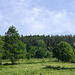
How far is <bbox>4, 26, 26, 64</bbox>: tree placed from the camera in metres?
40.1

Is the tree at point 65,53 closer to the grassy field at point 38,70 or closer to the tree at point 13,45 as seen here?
the tree at point 13,45

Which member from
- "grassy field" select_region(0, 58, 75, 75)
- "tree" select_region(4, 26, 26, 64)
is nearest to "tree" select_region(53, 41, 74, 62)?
"tree" select_region(4, 26, 26, 64)

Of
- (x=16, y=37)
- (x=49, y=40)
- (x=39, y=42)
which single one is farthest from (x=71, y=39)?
(x=16, y=37)

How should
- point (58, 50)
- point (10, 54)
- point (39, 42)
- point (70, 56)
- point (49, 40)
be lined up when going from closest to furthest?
1. point (10, 54)
2. point (70, 56)
3. point (58, 50)
4. point (39, 42)
5. point (49, 40)

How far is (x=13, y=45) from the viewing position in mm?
41000

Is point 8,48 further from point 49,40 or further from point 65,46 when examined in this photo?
point 49,40

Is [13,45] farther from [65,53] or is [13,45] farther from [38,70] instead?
[65,53]

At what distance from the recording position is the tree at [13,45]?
40.1m

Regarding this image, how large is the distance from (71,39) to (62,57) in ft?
420

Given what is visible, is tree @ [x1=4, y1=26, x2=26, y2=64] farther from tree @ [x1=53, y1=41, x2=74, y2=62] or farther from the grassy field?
tree @ [x1=53, y1=41, x2=74, y2=62]

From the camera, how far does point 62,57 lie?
53.9 meters

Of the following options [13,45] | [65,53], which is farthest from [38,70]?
[65,53]

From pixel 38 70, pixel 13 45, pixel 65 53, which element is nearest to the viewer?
pixel 38 70

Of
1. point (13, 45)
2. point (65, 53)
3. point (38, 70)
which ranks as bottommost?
point (38, 70)
